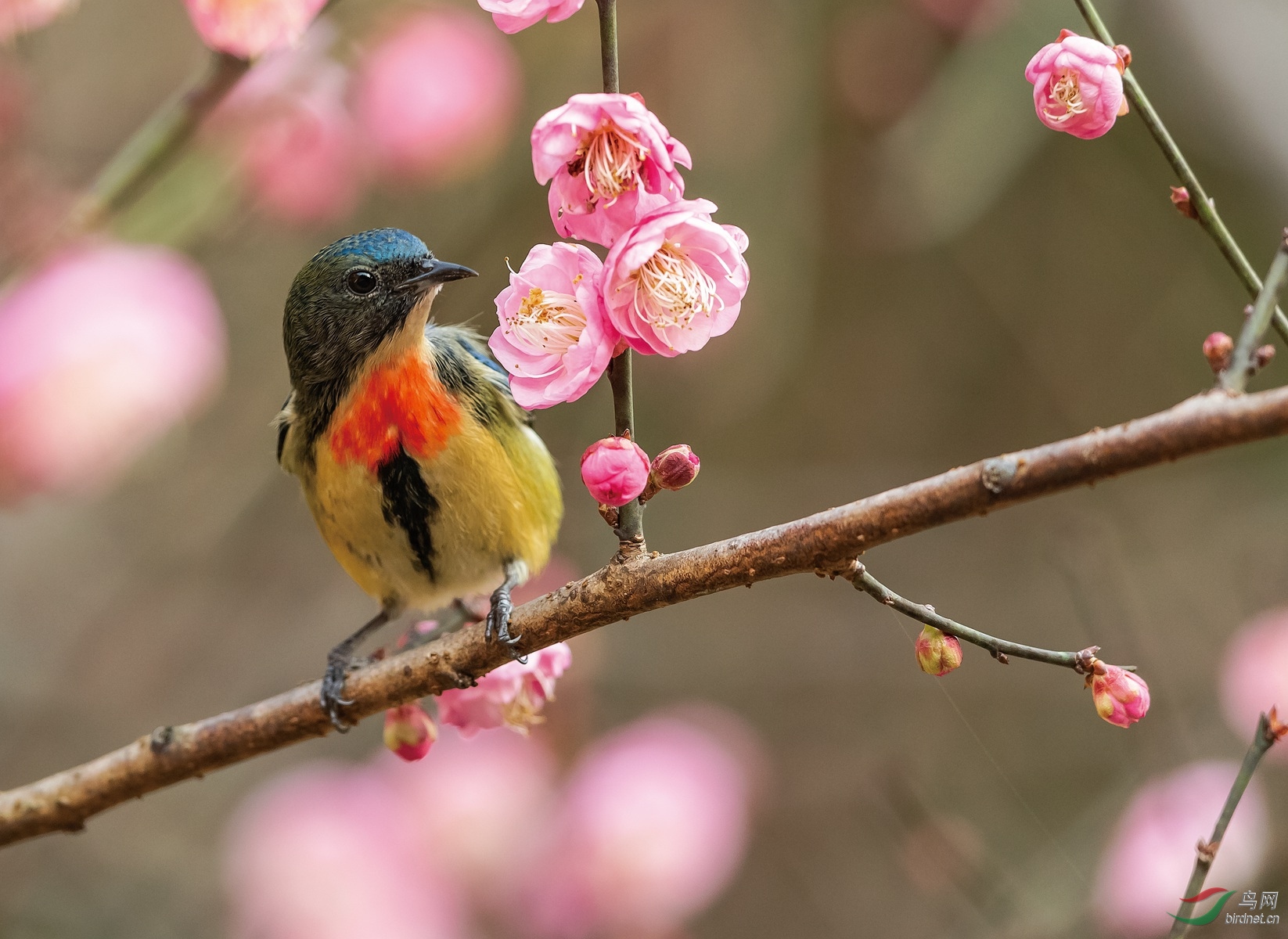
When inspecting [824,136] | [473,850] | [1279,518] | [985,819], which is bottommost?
[985,819]

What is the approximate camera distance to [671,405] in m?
4.65

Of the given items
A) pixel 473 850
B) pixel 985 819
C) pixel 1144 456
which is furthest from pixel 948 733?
pixel 1144 456

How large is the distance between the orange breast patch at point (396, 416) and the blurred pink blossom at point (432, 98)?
1359 millimetres

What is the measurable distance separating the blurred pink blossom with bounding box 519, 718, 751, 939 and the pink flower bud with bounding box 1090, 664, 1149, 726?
222 cm

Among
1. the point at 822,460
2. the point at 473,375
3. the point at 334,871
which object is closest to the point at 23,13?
the point at 473,375

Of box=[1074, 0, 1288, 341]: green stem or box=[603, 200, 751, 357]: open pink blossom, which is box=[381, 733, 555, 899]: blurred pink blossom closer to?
box=[603, 200, 751, 357]: open pink blossom

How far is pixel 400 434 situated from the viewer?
252 centimetres

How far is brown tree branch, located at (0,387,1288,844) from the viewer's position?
3.92ft

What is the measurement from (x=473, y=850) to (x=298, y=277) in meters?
1.82

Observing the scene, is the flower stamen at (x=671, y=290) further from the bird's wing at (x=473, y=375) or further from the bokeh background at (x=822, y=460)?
the bokeh background at (x=822, y=460)

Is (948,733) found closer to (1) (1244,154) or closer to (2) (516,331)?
(1) (1244,154)

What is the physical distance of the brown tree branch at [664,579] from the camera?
120 cm

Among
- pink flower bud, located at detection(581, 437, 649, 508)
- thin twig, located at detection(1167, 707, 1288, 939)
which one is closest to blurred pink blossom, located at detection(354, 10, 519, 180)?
pink flower bud, located at detection(581, 437, 649, 508)

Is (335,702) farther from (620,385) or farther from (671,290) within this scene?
(671,290)
